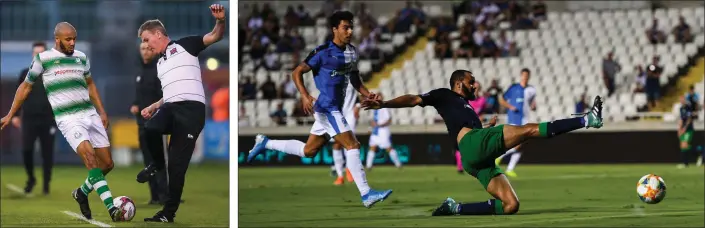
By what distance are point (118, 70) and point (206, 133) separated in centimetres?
199

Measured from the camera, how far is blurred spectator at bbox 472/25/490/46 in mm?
26141

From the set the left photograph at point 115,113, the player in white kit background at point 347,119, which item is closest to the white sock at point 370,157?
the player in white kit background at point 347,119

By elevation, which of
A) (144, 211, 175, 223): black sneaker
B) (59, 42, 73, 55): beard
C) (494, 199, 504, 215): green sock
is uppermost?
(59, 42, 73, 55): beard

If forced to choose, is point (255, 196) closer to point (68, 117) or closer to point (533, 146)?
point (533, 146)

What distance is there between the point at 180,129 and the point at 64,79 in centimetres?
89

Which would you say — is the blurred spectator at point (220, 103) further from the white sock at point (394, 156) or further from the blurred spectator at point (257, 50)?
the white sock at point (394, 156)

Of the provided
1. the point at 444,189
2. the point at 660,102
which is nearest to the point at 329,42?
the point at 444,189

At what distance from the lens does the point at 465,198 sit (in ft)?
51.7

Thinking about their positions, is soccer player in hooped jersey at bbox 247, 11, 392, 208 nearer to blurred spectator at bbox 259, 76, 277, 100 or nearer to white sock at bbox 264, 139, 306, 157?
white sock at bbox 264, 139, 306, 157

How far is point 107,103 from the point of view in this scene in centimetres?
2195

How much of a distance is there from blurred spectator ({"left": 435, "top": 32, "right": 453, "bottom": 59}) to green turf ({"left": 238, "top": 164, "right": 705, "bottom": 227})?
14.8ft

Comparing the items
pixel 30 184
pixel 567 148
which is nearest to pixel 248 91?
pixel 567 148

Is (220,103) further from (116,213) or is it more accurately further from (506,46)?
(116,213)

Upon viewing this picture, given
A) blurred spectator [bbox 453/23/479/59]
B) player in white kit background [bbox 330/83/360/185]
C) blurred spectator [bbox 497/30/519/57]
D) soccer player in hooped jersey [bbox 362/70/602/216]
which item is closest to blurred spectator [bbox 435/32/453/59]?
blurred spectator [bbox 453/23/479/59]
